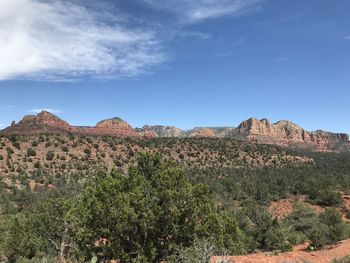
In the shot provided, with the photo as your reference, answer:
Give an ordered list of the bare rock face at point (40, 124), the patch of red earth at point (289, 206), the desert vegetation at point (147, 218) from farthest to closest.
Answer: the bare rock face at point (40, 124) → the patch of red earth at point (289, 206) → the desert vegetation at point (147, 218)

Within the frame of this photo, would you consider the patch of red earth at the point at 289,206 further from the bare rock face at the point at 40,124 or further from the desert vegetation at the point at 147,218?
the bare rock face at the point at 40,124

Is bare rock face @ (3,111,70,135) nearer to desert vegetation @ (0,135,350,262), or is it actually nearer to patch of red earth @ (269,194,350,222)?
desert vegetation @ (0,135,350,262)

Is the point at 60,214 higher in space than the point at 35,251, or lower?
higher

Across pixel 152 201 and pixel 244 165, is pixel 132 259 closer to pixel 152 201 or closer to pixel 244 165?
pixel 152 201

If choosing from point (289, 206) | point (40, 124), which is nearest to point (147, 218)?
point (289, 206)

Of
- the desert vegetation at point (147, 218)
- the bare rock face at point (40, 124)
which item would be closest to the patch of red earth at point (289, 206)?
the desert vegetation at point (147, 218)

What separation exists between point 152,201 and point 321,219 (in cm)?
2595

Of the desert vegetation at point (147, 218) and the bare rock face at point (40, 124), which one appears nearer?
the desert vegetation at point (147, 218)

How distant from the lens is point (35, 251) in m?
26.0

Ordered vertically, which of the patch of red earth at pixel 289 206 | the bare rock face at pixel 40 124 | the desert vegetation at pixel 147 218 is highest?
the bare rock face at pixel 40 124

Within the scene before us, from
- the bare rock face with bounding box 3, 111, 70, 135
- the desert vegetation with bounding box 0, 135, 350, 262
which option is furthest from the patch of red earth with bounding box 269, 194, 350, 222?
the bare rock face with bounding box 3, 111, 70, 135

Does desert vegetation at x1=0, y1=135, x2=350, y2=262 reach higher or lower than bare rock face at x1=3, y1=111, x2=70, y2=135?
lower

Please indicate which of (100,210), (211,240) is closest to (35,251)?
(100,210)

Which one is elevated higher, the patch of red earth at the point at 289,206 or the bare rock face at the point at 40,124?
the bare rock face at the point at 40,124
